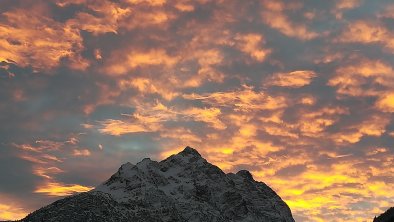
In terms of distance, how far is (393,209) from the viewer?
9931 centimetres

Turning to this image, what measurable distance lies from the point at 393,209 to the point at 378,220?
4064mm

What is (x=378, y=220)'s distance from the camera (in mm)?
98125
